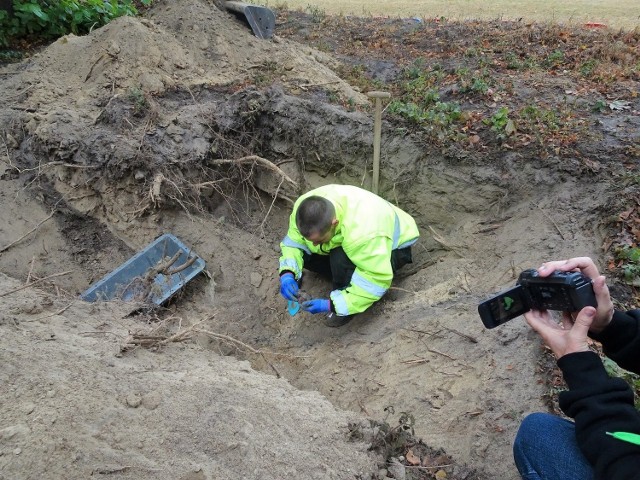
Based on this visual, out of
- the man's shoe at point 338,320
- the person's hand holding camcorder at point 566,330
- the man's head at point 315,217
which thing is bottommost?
the man's shoe at point 338,320

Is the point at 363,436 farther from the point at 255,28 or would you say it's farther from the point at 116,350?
the point at 255,28

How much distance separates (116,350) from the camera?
8.84 ft

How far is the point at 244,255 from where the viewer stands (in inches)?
183

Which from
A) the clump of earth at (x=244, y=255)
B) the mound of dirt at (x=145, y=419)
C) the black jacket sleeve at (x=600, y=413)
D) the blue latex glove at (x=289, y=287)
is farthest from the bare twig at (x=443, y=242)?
the black jacket sleeve at (x=600, y=413)

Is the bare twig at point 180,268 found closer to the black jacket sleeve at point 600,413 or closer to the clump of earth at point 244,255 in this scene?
the clump of earth at point 244,255

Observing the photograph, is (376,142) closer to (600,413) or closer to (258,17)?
(258,17)

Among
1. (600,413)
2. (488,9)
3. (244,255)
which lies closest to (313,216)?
(244,255)

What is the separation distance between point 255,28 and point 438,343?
16.0 ft

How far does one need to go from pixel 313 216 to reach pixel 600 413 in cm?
217

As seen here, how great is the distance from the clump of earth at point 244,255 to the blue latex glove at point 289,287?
0.44m

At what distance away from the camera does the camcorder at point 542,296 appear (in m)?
1.66

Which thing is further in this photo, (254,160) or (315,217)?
(254,160)

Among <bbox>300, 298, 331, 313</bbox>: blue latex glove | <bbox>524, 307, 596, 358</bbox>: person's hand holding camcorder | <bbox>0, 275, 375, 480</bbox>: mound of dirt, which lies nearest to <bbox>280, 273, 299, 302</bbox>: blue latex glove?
<bbox>300, 298, 331, 313</bbox>: blue latex glove

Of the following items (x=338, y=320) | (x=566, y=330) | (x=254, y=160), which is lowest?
(x=338, y=320)
